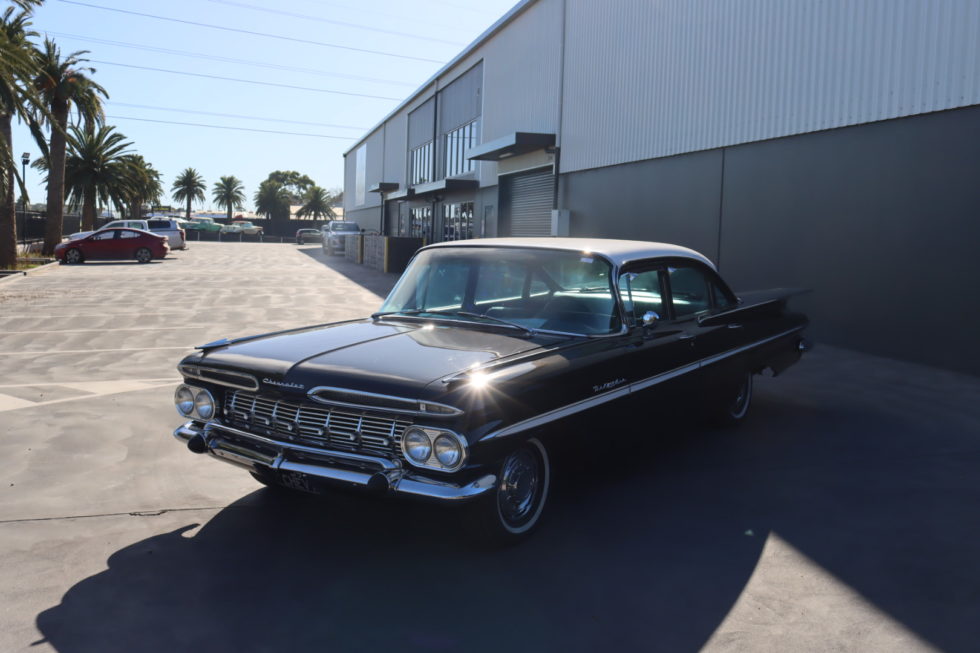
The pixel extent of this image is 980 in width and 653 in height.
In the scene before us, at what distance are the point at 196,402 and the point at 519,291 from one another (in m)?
1.99

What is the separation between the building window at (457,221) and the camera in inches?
1139

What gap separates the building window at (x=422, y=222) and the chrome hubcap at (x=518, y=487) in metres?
30.7

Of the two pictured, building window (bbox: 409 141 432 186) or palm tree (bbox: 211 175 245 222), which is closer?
building window (bbox: 409 141 432 186)

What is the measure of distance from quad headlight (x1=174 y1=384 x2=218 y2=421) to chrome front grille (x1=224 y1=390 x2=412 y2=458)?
0.56ft

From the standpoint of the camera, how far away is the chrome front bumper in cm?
346

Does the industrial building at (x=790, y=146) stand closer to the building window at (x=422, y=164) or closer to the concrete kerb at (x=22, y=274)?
the concrete kerb at (x=22, y=274)

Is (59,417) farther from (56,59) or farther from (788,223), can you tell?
(56,59)

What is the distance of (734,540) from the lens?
4.15m

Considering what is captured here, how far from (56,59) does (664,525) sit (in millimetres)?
34822

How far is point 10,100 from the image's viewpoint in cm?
1706

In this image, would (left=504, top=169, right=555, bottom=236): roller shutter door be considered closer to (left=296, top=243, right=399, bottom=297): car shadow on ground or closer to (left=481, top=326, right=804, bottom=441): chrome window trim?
(left=296, top=243, right=399, bottom=297): car shadow on ground

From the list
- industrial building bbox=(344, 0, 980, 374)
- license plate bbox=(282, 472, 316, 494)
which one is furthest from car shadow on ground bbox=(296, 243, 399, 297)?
license plate bbox=(282, 472, 316, 494)

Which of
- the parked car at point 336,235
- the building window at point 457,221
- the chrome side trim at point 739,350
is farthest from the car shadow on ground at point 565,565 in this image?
the parked car at point 336,235

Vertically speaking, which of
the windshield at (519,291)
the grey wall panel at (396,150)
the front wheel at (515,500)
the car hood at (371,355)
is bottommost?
the front wheel at (515,500)
